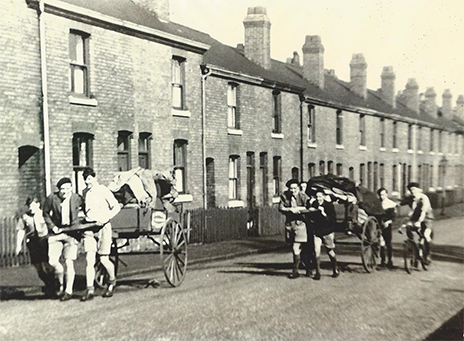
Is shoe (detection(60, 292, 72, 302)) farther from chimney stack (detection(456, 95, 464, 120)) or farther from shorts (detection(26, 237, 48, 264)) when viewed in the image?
chimney stack (detection(456, 95, 464, 120))

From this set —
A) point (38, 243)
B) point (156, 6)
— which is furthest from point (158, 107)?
point (38, 243)

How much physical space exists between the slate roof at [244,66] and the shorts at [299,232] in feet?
31.4

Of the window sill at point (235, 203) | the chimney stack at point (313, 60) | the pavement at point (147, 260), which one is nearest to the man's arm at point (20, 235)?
the pavement at point (147, 260)

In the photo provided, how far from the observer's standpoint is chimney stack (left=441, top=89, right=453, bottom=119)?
5403cm

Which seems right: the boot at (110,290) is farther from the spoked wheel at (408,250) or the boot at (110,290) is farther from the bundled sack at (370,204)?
the spoked wheel at (408,250)

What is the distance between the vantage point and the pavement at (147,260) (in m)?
10.6

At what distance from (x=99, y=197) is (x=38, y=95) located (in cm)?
704

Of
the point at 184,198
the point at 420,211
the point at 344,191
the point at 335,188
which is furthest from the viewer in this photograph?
the point at 184,198

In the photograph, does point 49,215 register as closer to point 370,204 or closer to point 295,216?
point 295,216

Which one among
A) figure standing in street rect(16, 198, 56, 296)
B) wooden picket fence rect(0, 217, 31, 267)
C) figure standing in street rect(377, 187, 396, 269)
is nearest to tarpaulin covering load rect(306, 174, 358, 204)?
figure standing in street rect(377, 187, 396, 269)

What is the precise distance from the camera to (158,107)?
1928cm

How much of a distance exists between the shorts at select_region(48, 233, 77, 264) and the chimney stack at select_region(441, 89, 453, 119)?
50.7 metres

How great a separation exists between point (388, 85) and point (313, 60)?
12.8m

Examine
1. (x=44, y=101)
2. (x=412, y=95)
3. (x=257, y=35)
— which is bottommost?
(x=44, y=101)
